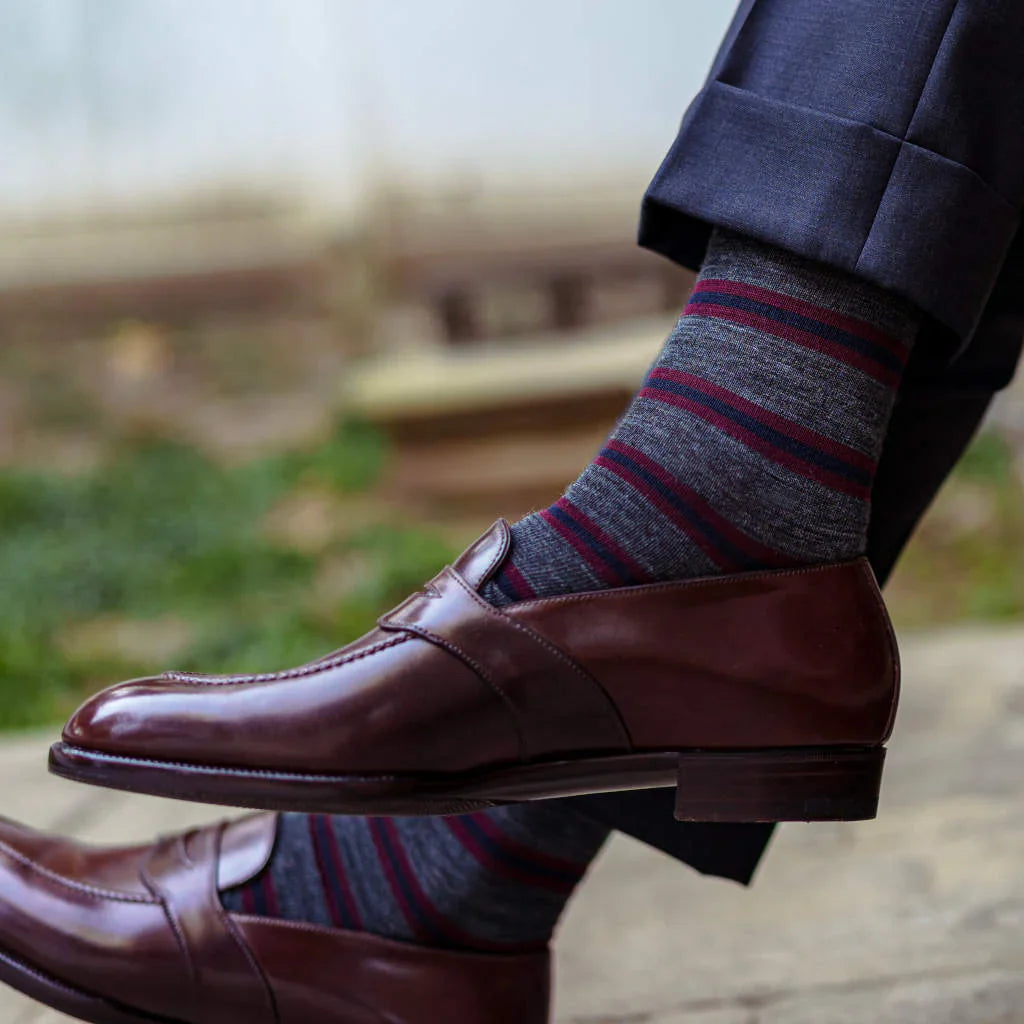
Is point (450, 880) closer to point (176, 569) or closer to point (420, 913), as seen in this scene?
point (420, 913)

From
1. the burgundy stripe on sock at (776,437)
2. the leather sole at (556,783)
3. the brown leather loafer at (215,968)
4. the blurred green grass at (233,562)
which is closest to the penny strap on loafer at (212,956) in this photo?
the brown leather loafer at (215,968)

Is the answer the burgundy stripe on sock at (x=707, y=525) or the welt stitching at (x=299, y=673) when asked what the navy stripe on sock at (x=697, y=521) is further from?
the welt stitching at (x=299, y=673)

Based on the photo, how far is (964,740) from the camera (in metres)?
1.03

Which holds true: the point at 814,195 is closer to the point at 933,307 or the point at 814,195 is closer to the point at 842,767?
the point at 933,307

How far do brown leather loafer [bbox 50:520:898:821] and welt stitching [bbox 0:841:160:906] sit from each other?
0.42 feet

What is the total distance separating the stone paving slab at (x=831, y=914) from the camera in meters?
0.66

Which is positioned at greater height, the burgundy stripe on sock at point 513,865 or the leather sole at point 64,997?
the burgundy stripe on sock at point 513,865

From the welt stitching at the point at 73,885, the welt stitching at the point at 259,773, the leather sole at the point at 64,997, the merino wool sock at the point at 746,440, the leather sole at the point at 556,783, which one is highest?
the merino wool sock at the point at 746,440

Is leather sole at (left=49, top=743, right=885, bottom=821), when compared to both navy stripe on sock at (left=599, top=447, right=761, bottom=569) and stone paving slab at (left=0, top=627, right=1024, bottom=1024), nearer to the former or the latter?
navy stripe on sock at (left=599, top=447, right=761, bottom=569)

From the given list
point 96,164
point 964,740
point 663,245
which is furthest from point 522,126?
point 663,245

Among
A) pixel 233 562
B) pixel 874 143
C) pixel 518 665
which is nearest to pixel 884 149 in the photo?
pixel 874 143

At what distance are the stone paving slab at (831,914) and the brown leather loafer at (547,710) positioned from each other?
21 centimetres

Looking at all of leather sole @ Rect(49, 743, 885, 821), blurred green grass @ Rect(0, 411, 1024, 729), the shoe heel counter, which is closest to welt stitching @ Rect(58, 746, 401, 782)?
leather sole @ Rect(49, 743, 885, 821)

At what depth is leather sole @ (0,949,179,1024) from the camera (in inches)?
22.6
